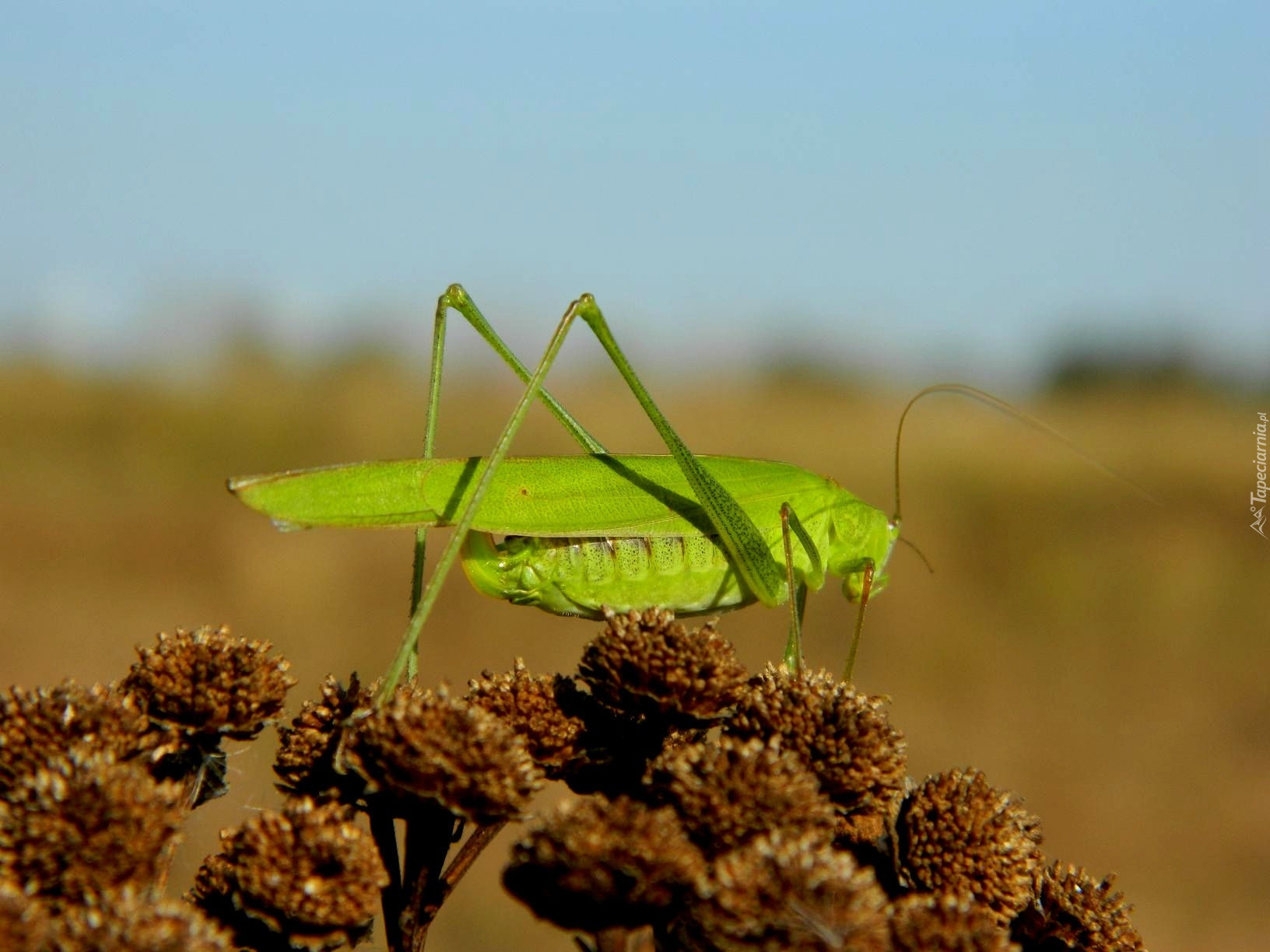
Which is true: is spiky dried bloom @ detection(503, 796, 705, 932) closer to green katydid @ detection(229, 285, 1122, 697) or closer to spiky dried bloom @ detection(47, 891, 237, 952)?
spiky dried bloom @ detection(47, 891, 237, 952)

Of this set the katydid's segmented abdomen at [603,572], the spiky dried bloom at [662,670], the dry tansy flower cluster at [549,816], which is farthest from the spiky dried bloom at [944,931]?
the katydid's segmented abdomen at [603,572]

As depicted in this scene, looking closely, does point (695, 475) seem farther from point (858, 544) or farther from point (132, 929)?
point (132, 929)

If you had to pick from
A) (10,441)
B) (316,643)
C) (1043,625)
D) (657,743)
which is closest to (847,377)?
(1043,625)

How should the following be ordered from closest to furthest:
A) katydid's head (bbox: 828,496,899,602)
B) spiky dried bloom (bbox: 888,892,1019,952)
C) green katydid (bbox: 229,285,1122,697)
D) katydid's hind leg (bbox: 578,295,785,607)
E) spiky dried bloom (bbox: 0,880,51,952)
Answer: spiky dried bloom (bbox: 0,880,51,952) → spiky dried bloom (bbox: 888,892,1019,952) → green katydid (bbox: 229,285,1122,697) → katydid's hind leg (bbox: 578,295,785,607) → katydid's head (bbox: 828,496,899,602)

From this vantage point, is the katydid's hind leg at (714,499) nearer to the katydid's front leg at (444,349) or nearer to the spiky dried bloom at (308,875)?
the katydid's front leg at (444,349)

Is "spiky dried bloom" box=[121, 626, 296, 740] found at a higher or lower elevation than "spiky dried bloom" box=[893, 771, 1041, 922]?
higher

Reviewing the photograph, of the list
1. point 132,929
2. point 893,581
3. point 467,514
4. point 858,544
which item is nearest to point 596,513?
point 467,514

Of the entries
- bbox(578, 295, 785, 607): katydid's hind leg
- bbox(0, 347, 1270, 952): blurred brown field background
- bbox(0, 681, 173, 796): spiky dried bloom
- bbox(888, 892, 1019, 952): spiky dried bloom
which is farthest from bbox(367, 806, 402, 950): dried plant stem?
bbox(0, 347, 1270, 952): blurred brown field background
